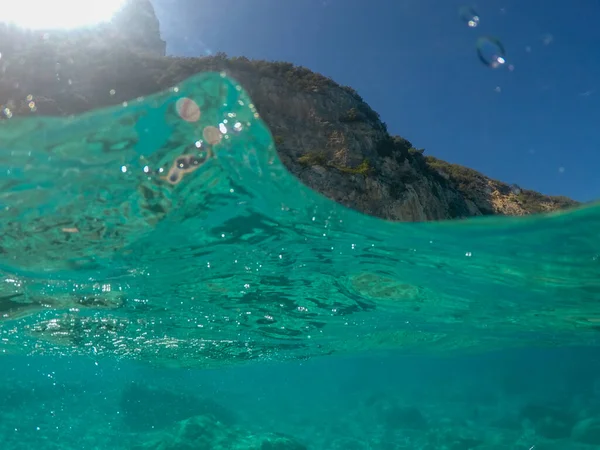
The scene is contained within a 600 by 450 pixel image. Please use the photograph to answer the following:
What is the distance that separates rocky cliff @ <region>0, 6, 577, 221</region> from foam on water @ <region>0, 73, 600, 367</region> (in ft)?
5.69

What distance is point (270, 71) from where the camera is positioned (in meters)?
16.3

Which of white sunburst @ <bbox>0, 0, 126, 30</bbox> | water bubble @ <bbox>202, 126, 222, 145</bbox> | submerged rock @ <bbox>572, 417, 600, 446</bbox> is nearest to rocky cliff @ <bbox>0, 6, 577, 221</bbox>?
white sunburst @ <bbox>0, 0, 126, 30</bbox>

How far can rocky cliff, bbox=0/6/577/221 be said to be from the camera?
42.7ft

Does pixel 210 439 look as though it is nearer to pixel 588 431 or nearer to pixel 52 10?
pixel 588 431

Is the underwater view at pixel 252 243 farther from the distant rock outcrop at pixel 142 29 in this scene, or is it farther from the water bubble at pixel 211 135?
the distant rock outcrop at pixel 142 29

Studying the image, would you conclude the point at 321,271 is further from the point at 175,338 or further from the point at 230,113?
the point at 175,338

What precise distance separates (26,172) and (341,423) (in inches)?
1074

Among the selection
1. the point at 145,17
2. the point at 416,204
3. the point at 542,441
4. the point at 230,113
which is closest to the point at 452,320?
the point at 542,441

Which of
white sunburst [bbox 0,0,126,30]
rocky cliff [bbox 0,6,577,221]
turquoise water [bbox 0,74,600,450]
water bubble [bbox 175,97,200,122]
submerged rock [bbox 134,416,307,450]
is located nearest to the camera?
water bubble [bbox 175,97,200,122]

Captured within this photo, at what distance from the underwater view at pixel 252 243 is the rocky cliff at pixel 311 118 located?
82mm

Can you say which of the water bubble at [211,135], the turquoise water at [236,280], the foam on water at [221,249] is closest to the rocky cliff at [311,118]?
the foam on water at [221,249]

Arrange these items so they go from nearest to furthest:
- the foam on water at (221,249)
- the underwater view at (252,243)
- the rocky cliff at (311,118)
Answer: the foam on water at (221,249) → the underwater view at (252,243) → the rocky cliff at (311,118)

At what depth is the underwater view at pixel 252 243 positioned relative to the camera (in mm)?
8625

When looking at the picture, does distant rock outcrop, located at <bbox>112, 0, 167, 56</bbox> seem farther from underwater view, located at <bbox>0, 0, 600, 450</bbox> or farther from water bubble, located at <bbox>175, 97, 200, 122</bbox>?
water bubble, located at <bbox>175, 97, 200, 122</bbox>
